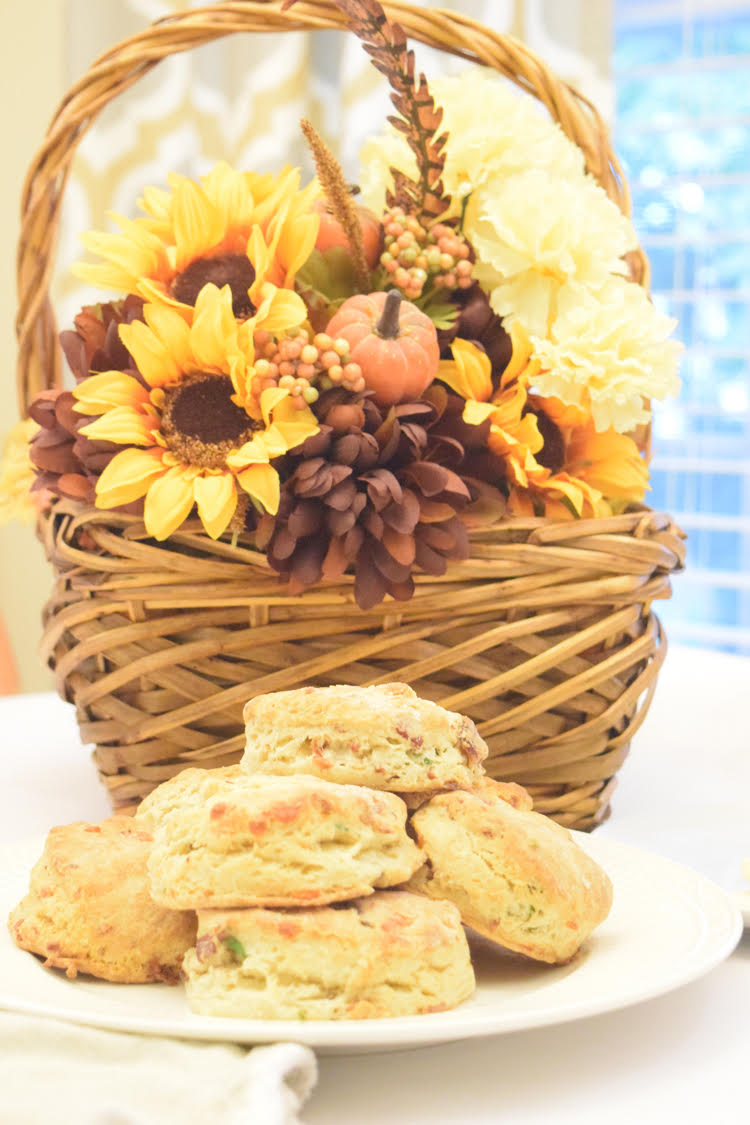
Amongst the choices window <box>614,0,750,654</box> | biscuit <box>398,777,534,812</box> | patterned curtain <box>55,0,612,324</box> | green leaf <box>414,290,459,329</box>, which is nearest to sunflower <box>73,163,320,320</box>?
green leaf <box>414,290,459,329</box>

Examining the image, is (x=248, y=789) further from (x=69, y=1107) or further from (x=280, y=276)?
(x=280, y=276)

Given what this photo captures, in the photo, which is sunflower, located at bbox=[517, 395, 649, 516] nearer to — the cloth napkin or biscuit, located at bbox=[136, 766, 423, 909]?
biscuit, located at bbox=[136, 766, 423, 909]

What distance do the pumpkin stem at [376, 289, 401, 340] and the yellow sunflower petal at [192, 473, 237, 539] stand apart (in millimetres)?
141

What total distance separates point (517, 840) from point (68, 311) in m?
2.27

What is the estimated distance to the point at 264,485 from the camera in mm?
771

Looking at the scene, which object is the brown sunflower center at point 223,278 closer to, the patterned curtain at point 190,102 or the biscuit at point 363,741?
the biscuit at point 363,741

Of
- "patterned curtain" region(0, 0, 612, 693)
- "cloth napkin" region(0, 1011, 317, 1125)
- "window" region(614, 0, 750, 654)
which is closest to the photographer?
"cloth napkin" region(0, 1011, 317, 1125)

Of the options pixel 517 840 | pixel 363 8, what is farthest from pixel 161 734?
pixel 363 8

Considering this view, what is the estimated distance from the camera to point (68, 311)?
8.68 feet

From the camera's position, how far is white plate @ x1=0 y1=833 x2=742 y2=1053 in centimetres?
49

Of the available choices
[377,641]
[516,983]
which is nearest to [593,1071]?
[516,983]

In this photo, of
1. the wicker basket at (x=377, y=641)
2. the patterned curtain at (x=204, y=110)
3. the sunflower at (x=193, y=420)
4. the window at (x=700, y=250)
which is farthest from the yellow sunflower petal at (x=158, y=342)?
the window at (x=700, y=250)

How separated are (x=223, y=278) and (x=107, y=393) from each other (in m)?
0.13

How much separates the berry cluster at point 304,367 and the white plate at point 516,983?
324 mm
